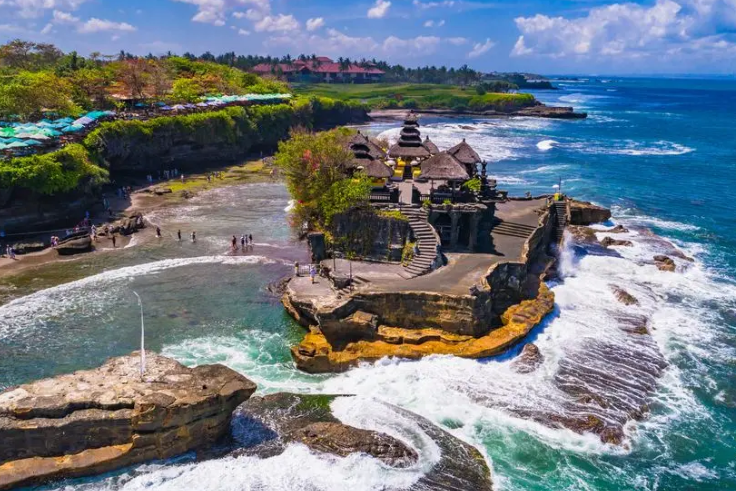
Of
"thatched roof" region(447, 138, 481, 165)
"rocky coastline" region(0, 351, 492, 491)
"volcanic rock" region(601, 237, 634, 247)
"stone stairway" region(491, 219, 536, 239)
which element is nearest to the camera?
"rocky coastline" region(0, 351, 492, 491)

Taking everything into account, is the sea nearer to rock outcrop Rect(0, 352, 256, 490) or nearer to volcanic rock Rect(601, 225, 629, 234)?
volcanic rock Rect(601, 225, 629, 234)

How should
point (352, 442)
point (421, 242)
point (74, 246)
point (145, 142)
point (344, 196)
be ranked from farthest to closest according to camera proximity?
point (145, 142)
point (74, 246)
point (344, 196)
point (421, 242)
point (352, 442)

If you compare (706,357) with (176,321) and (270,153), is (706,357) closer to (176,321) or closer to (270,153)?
(176,321)

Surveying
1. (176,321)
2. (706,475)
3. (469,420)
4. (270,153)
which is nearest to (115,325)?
(176,321)

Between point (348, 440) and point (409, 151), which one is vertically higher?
point (409, 151)

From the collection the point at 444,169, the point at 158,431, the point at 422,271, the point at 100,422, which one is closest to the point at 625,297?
the point at 422,271

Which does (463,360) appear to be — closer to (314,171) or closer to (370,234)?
(370,234)

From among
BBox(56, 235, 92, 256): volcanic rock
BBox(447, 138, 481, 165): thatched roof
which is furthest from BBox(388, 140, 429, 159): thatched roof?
BBox(56, 235, 92, 256): volcanic rock
